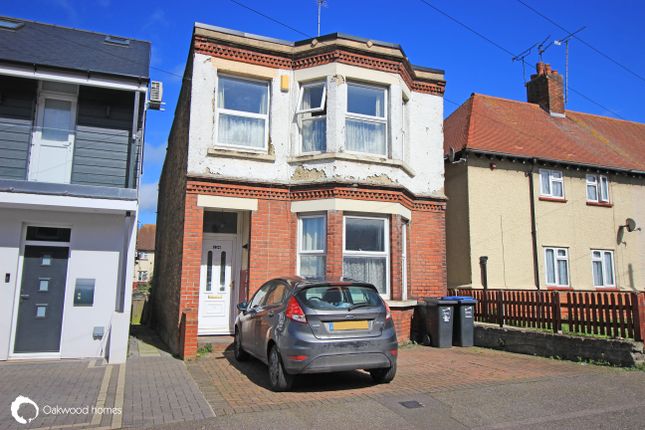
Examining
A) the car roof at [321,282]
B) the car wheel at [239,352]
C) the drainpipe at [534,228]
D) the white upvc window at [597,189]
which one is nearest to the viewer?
the car roof at [321,282]

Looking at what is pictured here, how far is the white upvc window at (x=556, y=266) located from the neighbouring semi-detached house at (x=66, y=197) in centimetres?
1328

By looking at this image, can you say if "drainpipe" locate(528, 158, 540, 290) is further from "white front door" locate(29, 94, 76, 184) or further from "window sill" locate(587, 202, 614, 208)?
"white front door" locate(29, 94, 76, 184)

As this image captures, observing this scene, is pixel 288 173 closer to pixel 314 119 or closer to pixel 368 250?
pixel 314 119

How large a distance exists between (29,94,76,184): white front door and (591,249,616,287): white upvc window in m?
16.8

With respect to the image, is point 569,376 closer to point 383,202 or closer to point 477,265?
point 383,202

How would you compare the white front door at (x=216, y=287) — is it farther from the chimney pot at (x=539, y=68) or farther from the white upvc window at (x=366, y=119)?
the chimney pot at (x=539, y=68)

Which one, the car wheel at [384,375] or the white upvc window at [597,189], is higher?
the white upvc window at [597,189]

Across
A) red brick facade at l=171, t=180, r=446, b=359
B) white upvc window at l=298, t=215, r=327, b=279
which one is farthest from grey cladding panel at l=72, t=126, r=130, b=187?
white upvc window at l=298, t=215, r=327, b=279

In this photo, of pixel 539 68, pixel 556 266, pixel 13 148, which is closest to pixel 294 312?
pixel 13 148

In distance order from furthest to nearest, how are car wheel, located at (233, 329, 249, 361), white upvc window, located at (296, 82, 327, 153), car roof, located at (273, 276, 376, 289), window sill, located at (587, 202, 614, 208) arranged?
window sill, located at (587, 202, 614, 208) < white upvc window, located at (296, 82, 327, 153) < car wheel, located at (233, 329, 249, 361) < car roof, located at (273, 276, 376, 289)

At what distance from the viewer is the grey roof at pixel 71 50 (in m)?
9.63

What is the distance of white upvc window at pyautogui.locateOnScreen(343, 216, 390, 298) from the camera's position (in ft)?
34.6

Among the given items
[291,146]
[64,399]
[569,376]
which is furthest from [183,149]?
[569,376]

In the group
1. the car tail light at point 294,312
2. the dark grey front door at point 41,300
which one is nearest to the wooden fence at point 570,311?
the car tail light at point 294,312
